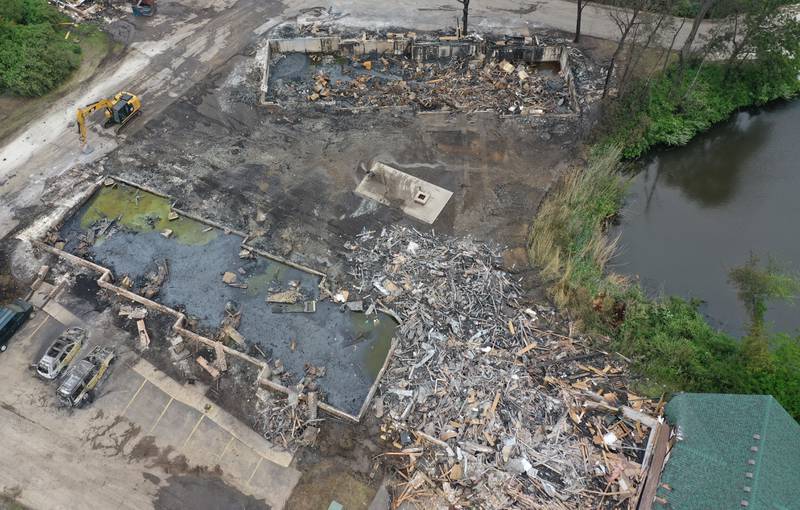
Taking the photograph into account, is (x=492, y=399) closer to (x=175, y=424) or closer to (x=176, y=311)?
(x=175, y=424)

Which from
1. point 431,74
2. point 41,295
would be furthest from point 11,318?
point 431,74

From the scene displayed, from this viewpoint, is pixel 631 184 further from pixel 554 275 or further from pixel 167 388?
pixel 167 388

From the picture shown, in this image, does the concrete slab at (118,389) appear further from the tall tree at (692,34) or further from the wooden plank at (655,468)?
the tall tree at (692,34)

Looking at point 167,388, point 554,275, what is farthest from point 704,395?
point 167,388

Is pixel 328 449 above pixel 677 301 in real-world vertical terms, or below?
below

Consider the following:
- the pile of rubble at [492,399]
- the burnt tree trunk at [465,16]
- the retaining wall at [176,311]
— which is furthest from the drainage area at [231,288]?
the burnt tree trunk at [465,16]

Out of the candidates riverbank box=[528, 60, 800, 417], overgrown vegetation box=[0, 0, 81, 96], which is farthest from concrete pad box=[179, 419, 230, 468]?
overgrown vegetation box=[0, 0, 81, 96]

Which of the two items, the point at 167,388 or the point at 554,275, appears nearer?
the point at 167,388
